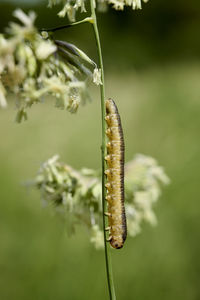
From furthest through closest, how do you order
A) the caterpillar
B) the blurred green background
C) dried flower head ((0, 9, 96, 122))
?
the blurred green background < the caterpillar < dried flower head ((0, 9, 96, 122))

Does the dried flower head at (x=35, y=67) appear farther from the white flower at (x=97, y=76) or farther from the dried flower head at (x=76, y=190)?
the dried flower head at (x=76, y=190)

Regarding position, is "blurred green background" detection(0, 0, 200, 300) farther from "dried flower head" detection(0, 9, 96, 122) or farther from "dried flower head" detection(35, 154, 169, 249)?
"dried flower head" detection(0, 9, 96, 122)

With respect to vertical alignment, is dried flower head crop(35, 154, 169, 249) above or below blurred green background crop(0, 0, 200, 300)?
below

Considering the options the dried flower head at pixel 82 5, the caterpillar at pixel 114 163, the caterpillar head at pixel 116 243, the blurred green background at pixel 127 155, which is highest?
Result: the blurred green background at pixel 127 155

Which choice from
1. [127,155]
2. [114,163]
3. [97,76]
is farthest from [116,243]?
[127,155]

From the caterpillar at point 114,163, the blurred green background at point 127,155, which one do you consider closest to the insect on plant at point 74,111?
the caterpillar at point 114,163

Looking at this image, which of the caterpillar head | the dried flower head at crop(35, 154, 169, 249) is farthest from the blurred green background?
→ the caterpillar head

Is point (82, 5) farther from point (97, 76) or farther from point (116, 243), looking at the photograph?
point (116, 243)

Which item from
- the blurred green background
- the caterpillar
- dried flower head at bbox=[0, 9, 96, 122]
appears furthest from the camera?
the blurred green background
